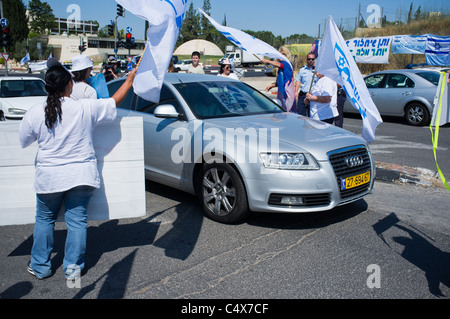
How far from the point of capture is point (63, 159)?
10.7 ft

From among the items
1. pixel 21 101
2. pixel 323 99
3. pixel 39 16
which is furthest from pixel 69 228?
pixel 39 16

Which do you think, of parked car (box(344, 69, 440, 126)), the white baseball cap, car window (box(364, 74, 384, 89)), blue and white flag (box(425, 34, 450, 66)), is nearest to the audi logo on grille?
the white baseball cap

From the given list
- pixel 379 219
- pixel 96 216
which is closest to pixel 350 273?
pixel 379 219

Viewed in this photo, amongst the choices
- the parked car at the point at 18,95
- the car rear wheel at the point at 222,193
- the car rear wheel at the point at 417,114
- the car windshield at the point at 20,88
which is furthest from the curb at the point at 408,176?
the car windshield at the point at 20,88

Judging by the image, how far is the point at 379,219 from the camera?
4828 mm

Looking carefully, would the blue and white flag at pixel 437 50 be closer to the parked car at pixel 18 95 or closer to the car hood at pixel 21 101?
the parked car at pixel 18 95

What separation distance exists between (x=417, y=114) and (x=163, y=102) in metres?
9.45

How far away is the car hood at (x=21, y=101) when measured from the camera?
35.3ft

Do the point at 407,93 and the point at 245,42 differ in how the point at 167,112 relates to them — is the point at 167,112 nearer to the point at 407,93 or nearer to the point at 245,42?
the point at 245,42

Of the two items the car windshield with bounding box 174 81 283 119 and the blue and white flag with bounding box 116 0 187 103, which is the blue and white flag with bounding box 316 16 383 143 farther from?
the blue and white flag with bounding box 116 0 187 103

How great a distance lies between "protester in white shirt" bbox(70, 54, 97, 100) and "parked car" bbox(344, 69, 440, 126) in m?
10.5

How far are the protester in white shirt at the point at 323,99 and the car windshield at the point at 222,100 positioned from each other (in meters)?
0.92

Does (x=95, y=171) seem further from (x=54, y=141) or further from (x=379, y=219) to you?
(x=379, y=219)
